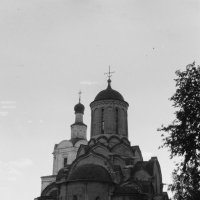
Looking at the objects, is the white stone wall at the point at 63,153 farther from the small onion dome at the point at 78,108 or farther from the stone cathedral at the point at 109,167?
the stone cathedral at the point at 109,167

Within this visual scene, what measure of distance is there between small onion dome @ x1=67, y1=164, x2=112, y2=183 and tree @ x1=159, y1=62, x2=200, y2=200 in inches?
406

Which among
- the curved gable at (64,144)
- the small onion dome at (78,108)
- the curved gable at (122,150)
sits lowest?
the curved gable at (122,150)

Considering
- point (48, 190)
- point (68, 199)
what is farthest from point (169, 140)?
point (48, 190)

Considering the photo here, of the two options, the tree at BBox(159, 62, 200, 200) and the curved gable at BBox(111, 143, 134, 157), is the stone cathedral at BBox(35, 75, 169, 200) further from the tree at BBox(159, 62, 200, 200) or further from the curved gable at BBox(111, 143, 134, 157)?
the tree at BBox(159, 62, 200, 200)

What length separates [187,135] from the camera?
14.4 m

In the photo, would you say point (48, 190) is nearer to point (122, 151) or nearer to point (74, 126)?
point (122, 151)

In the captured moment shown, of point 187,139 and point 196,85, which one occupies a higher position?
point 196,85

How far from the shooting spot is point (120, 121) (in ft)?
96.4

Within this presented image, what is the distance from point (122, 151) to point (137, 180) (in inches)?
103

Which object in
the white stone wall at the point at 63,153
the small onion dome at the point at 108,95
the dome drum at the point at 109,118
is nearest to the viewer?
the dome drum at the point at 109,118

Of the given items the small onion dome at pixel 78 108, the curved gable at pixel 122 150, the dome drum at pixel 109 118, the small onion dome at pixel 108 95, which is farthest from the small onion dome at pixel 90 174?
the small onion dome at pixel 78 108

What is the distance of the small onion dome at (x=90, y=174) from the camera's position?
976 inches

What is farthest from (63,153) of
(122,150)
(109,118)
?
(122,150)

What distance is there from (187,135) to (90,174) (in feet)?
38.6
